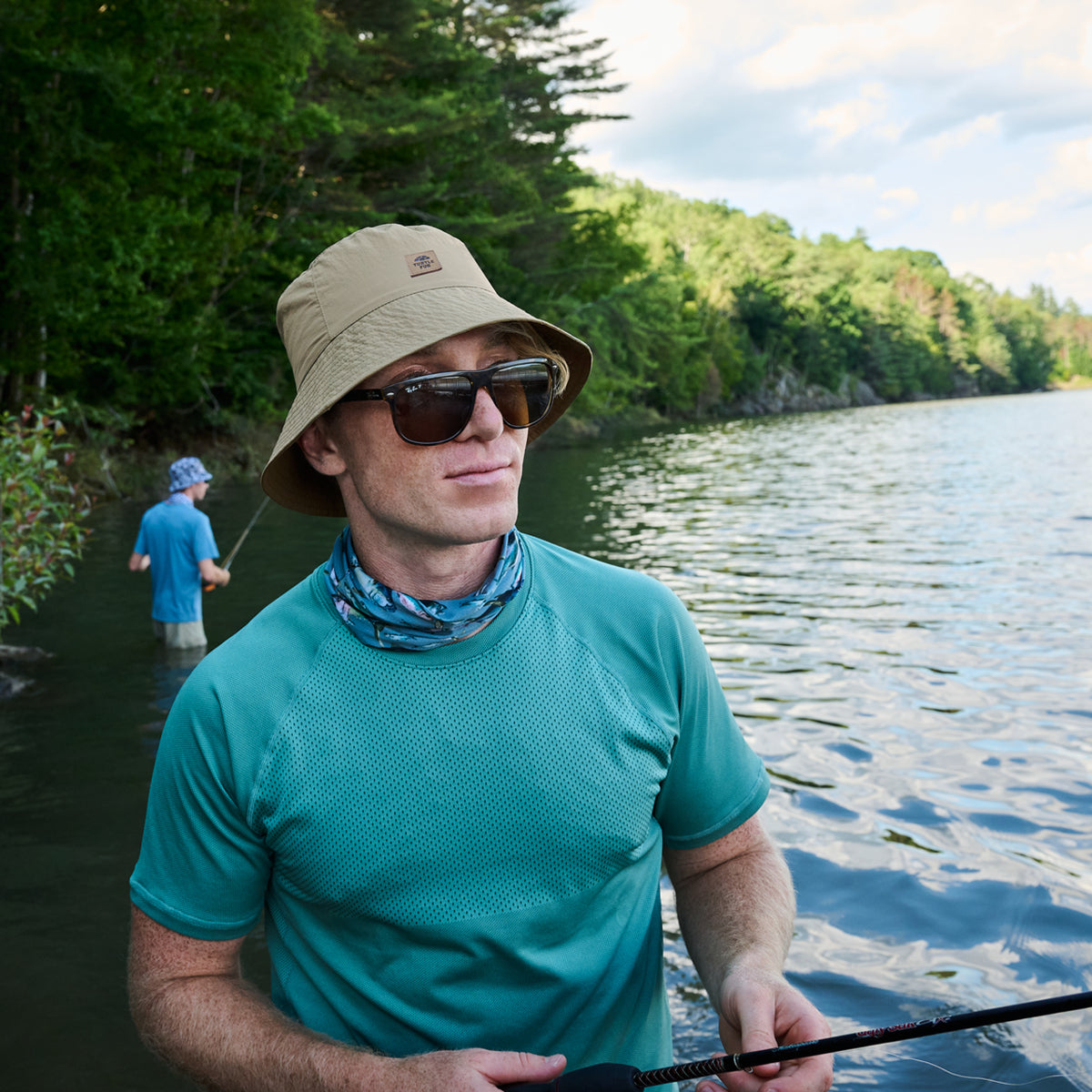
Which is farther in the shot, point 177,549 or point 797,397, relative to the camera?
point 797,397

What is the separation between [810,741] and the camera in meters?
Answer: 8.04

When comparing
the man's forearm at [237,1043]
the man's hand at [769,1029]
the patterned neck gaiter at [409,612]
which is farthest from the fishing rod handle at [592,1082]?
the patterned neck gaiter at [409,612]

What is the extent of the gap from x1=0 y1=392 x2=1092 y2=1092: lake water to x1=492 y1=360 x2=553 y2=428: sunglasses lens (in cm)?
324

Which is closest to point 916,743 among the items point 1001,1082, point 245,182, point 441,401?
point 1001,1082

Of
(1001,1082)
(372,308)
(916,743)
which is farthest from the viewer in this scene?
(916,743)

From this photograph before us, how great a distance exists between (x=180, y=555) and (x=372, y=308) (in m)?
8.36

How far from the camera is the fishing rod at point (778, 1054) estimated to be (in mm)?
1687

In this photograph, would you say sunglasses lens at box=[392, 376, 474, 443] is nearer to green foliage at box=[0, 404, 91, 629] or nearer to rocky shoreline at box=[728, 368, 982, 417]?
green foliage at box=[0, 404, 91, 629]

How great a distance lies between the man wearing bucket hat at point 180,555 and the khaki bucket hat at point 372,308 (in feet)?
25.3

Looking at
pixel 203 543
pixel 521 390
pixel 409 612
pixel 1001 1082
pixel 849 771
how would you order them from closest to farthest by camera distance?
pixel 409 612 → pixel 521 390 → pixel 1001 1082 → pixel 849 771 → pixel 203 543

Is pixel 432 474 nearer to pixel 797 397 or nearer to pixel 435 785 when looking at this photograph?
pixel 435 785

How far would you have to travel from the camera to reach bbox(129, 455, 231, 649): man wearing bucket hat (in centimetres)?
986

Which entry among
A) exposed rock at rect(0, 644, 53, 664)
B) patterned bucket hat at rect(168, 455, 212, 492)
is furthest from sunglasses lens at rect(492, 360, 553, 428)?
exposed rock at rect(0, 644, 53, 664)

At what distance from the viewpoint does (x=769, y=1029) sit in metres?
1.88
